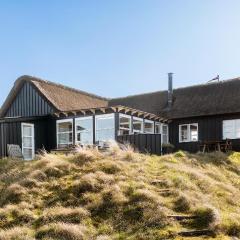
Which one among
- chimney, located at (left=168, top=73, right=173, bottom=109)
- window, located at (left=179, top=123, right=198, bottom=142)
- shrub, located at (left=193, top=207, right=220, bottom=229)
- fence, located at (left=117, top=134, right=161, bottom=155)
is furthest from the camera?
chimney, located at (left=168, top=73, right=173, bottom=109)

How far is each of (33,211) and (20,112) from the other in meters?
16.4

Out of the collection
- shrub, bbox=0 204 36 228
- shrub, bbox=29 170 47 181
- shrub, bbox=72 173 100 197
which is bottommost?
shrub, bbox=0 204 36 228

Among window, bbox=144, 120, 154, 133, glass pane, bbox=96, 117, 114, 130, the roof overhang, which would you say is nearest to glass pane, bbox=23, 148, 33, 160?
the roof overhang

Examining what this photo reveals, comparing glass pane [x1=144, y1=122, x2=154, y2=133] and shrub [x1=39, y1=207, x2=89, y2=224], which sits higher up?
glass pane [x1=144, y1=122, x2=154, y2=133]

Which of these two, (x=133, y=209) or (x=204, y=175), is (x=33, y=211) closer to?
(x=133, y=209)

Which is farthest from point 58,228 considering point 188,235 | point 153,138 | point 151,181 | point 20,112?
point 20,112

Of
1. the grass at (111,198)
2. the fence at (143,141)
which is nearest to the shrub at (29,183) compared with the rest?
the grass at (111,198)

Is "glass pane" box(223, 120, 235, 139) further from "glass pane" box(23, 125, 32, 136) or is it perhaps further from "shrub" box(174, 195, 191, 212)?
"shrub" box(174, 195, 191, 212)

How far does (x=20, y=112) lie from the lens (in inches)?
1139

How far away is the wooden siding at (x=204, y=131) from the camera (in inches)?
1122

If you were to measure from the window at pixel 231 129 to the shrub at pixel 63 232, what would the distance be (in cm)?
1826

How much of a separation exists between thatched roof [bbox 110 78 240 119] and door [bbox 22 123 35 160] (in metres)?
9.94

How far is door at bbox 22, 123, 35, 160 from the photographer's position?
2453 centimetres

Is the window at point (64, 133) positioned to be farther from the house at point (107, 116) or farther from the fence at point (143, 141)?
the fence at point (143, 141)
